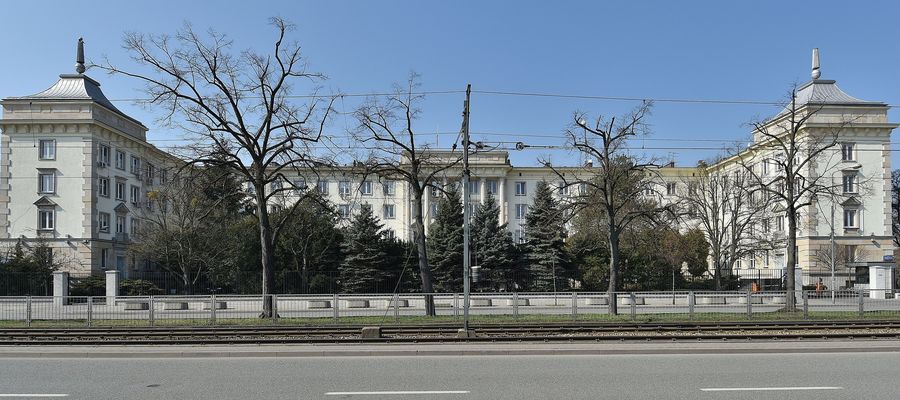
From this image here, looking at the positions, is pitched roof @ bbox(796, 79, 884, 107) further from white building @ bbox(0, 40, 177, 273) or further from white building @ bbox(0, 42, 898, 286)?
white building @ bbox(0, 40, 177, 273)

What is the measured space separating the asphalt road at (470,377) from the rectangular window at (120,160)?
45724 millimetres

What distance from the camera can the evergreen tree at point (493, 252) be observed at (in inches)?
1809

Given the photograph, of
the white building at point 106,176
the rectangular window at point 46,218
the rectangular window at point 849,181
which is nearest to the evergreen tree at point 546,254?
the white building at point 106,176

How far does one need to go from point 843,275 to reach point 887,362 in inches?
1698

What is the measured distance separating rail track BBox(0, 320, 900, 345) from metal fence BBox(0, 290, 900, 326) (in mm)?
2470

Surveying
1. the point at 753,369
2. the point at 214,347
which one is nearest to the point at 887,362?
the point at 753,369

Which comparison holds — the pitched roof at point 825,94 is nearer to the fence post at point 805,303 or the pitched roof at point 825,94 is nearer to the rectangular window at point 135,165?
the fence post at point 805,303

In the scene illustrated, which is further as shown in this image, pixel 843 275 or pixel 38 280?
pixel 843 275

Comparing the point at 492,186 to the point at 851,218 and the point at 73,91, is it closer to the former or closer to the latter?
the point at 851,218

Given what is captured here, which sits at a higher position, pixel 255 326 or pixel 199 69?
pixel 199 69

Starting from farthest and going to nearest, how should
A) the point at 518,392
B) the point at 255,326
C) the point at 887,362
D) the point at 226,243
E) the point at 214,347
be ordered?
the point at 226,243
the point at 255,326
the point at 214,347
the point at 887,362
the point at 518,392

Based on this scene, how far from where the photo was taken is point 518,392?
988cm

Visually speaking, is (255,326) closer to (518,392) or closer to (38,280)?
(518,392)

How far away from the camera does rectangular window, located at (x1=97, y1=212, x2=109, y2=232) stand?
53213 mm
